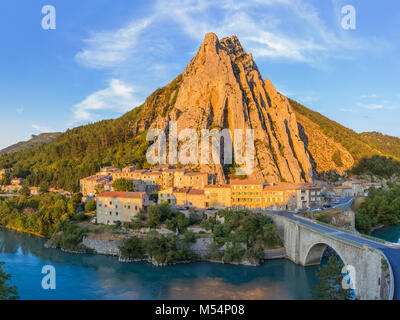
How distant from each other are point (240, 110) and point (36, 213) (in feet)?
110

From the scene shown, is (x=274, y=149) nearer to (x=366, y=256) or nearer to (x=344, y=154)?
(x=344, y=154)

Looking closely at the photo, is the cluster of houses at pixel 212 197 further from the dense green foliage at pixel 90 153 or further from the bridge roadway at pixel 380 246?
the dense green foliage at pixel 90 153

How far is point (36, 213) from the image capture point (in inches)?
1374

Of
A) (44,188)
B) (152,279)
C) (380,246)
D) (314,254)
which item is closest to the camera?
(380,246)

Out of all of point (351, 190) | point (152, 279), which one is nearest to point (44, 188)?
point (152, 279)

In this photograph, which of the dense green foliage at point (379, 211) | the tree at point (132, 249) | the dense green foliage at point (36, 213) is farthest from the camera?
the dense green foliage at point (379, 211)

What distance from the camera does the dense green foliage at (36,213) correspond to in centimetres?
3295

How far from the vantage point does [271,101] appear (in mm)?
61562

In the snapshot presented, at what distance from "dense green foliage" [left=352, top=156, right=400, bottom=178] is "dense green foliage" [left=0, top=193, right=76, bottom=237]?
52.8m

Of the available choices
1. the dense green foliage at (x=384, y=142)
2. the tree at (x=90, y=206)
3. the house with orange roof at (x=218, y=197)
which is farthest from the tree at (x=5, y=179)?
the dense green foliage at (x=384, y=142)

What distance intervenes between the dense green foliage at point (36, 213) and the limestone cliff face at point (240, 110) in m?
19.7

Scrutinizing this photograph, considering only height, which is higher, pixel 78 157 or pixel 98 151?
pixel 98 151

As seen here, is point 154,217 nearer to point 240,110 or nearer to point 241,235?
point 241,235

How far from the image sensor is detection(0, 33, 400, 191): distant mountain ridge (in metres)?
50.9
